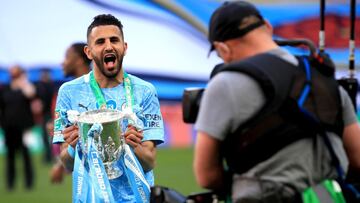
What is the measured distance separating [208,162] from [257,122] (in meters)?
0.29

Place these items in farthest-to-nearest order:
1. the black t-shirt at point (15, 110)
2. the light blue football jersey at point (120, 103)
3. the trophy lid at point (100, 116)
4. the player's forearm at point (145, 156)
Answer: the black t-shirt at point (15, 110) < the light blue football jersey at point (120, 103) < the player's forearm at point (145, 156) < the trophy lid at point (100, 116)

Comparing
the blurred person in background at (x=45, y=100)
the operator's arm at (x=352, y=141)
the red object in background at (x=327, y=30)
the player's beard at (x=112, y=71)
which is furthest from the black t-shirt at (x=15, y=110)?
the operator's arm at (x=352, y=141)

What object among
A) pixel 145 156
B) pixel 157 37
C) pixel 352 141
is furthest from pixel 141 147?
pixel 157 37

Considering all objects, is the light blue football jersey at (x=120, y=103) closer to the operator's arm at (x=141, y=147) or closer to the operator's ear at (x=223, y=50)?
the operator's arm at (x=141, y=147)

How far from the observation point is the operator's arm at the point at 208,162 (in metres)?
3.71

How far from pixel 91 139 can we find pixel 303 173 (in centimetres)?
152

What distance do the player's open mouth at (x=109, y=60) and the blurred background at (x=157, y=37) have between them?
35.6 feet

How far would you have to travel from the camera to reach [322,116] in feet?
12.4

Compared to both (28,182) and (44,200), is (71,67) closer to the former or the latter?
(44,200)

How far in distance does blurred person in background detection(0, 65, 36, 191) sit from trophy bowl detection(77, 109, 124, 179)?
943 cm

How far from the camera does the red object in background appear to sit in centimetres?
1672

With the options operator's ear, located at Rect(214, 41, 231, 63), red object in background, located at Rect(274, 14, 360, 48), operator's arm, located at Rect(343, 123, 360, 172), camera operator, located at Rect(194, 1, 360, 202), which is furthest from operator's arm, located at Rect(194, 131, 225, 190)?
red object in background, located at Rect(274, 14, 360, 48)

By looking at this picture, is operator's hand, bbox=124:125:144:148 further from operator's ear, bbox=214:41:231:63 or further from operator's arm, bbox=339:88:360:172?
operator's arm, bbox=339:88:360:172

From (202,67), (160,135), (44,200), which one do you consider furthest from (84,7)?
(160,135)
